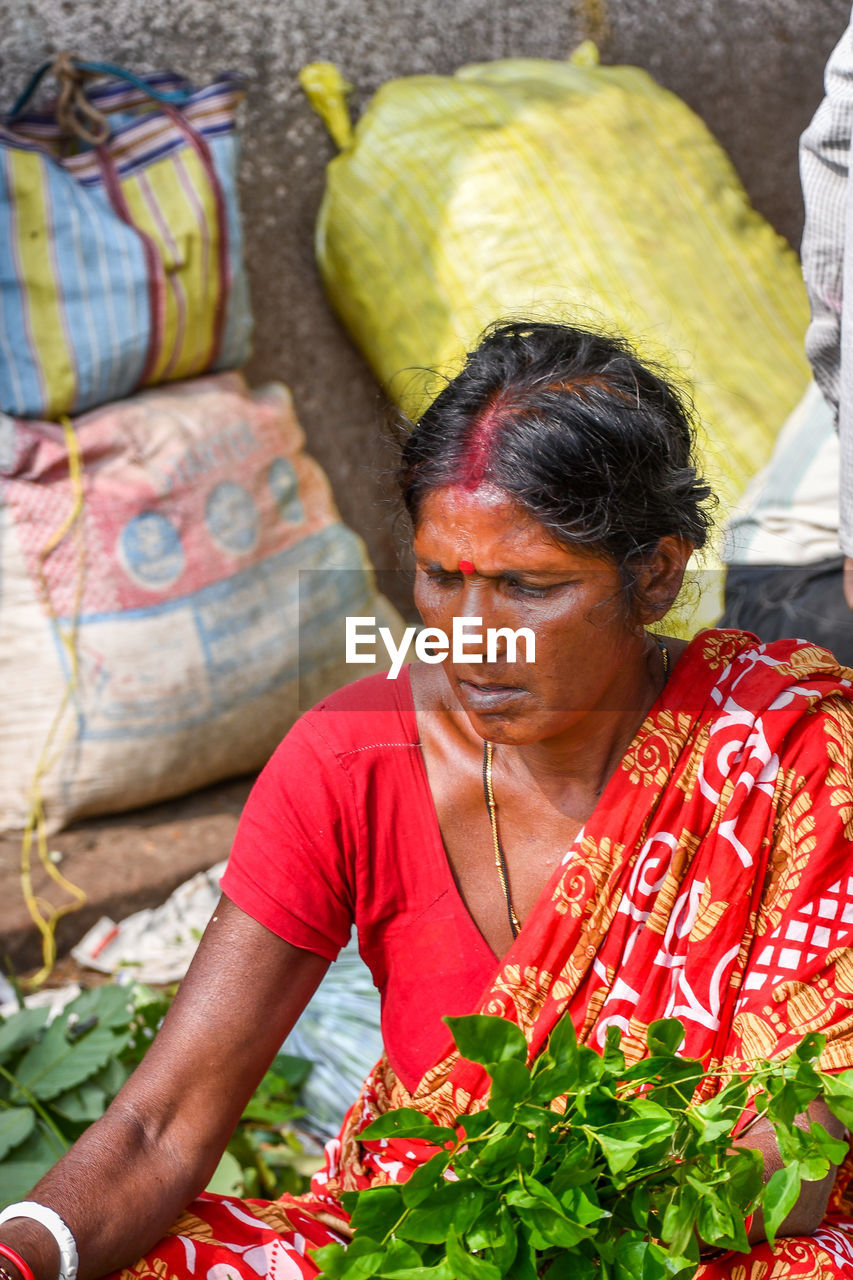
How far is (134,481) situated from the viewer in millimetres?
2732

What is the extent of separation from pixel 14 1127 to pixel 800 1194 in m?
1.07

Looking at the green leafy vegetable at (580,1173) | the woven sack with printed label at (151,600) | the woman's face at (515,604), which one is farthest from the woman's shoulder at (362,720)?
the woven sack with printed label at (151,600)

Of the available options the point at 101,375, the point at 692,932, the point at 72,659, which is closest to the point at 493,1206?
the point at 692,932

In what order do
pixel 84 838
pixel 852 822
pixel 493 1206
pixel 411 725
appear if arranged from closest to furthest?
pixel 493 1206 < pixel 852 822 < pixel 411 725 < pixel 84 838

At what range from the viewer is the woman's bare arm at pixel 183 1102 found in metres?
1.28

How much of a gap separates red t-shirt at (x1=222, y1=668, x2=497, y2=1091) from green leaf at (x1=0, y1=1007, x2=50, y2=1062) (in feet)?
2.31

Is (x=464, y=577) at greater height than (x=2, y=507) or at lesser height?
greater

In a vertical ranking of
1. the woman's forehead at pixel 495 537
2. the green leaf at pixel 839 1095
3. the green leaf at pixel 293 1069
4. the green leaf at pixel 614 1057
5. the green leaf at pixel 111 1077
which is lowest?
the green leaf at pixel 293 1069

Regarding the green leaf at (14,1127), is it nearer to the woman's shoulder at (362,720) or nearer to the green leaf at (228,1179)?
the green leaf at (228,1179)

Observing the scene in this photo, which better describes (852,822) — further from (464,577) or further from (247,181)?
(247,181)

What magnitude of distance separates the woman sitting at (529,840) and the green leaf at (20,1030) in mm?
618

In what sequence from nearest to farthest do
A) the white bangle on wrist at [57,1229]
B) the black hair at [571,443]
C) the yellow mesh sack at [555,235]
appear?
the white bangle on wrist at [57,1229] → the black hair at [571,443] → the yellow mesh sack at [555,235]

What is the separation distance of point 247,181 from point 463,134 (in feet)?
1.83

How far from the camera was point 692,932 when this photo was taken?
141 cm
